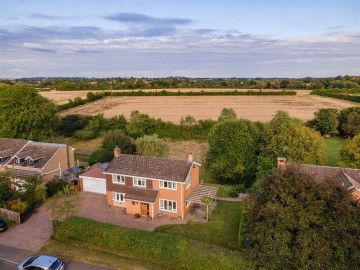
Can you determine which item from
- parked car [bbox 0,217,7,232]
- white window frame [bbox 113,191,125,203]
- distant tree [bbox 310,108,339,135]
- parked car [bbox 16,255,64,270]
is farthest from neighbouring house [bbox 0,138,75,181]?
distant tree [bbox 310,108,339,135]

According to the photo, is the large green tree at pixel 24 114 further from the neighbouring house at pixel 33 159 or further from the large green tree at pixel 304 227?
the large green tree at pixel 304 227

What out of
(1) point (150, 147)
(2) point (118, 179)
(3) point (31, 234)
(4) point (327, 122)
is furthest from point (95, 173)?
(4) point (327, 122)

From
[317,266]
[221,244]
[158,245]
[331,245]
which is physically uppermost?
[331,245]

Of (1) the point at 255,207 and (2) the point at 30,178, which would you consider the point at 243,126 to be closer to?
(1) the point at 255,207

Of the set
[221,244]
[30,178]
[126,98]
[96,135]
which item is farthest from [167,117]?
[221,244]

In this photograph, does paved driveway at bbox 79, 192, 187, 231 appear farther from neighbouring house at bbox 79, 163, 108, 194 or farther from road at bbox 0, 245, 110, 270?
road at bbox 0, 245, 110, 270

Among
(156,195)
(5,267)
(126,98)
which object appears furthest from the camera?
(126,98)

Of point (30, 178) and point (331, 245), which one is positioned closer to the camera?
point (331, 245)
